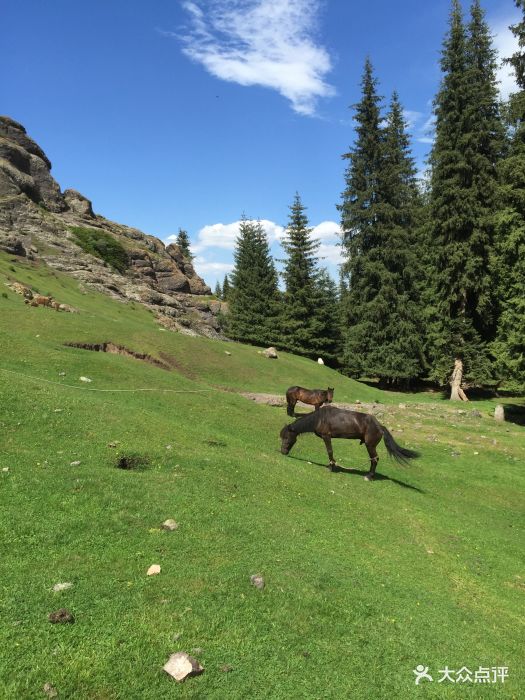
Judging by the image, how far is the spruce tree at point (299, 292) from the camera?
194 feet

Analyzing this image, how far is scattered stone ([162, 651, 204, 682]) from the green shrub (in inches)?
2586

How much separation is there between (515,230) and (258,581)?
36845 millimetres

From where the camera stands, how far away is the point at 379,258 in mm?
51750

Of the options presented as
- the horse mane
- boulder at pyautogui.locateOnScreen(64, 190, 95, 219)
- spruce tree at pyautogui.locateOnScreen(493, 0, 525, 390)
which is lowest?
the horse mane

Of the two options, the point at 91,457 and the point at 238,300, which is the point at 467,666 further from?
the point at 238,300

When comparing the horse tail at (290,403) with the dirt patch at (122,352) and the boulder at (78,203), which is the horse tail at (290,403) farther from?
the boulder at (78,203)

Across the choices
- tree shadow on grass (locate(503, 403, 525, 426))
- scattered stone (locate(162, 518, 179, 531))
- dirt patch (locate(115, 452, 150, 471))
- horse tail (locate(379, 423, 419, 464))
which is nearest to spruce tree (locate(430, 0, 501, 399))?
tree shadow on grass (locate(503, 403, 525, 426))

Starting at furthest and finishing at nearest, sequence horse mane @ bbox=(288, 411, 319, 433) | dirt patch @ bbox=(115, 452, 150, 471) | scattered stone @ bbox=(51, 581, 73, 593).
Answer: horse mane @ bbox=(288, 411, 319, 433)
dirt patch @ bbox=(115, 452, 150, 471)
scattered stone @ bbox=(51, 581, 73, 593)

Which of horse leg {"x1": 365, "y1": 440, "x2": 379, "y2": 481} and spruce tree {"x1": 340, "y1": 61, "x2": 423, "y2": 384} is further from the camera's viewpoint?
spruce tree {"x1": 340, "y1": 61, "x2": 423, "y2": 384}

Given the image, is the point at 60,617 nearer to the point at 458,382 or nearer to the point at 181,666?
the point at 181,666

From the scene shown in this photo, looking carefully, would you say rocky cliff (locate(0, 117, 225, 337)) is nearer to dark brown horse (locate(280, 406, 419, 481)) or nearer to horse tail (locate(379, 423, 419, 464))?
dark brown horse (locate(280, 406, 419, 481))

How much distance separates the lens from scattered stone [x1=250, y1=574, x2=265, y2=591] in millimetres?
7954

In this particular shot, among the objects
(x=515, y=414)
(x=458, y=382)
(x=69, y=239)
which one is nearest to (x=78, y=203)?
(x=69, y=239)

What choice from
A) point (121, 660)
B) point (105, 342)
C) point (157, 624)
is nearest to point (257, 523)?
point (157, 624)
